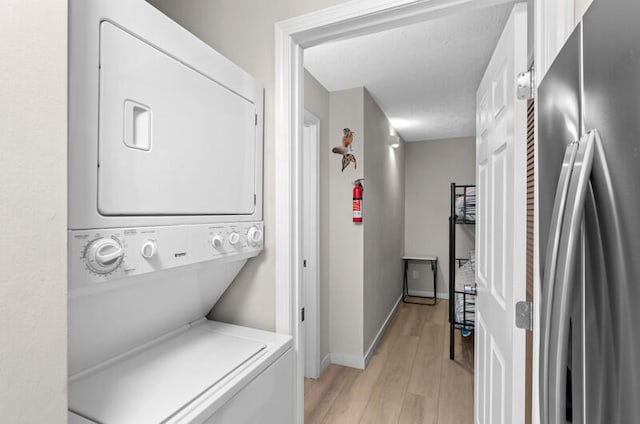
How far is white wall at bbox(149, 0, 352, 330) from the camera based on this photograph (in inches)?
51.3

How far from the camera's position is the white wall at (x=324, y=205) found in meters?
2.82

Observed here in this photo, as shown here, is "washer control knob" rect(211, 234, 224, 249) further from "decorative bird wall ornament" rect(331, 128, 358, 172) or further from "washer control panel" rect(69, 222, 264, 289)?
"decorative bird wall ornament" rect(331, 128, 358, 172)

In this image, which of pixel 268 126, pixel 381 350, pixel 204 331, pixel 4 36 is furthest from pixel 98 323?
pixel 381 350

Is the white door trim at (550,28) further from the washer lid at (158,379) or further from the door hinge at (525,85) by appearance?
the washer lid at (158,379)

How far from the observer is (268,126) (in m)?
1.31

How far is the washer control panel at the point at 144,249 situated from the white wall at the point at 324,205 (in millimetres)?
1744

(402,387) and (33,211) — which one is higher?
(33,211)

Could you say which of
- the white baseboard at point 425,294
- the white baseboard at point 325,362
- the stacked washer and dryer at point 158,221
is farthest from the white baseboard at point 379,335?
the stacked washer and dryer at point 158,221

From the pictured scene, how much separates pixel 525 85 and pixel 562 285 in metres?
0.83

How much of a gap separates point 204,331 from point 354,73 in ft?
7.20

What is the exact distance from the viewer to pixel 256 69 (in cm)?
133

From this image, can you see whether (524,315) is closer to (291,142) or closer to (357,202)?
(291,142)

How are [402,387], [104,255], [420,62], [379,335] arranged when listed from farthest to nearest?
1. [379,335]
2. [402,387]
3. [420,62]
4. [104,255]

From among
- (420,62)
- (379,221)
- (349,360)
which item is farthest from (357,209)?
(349,360)
